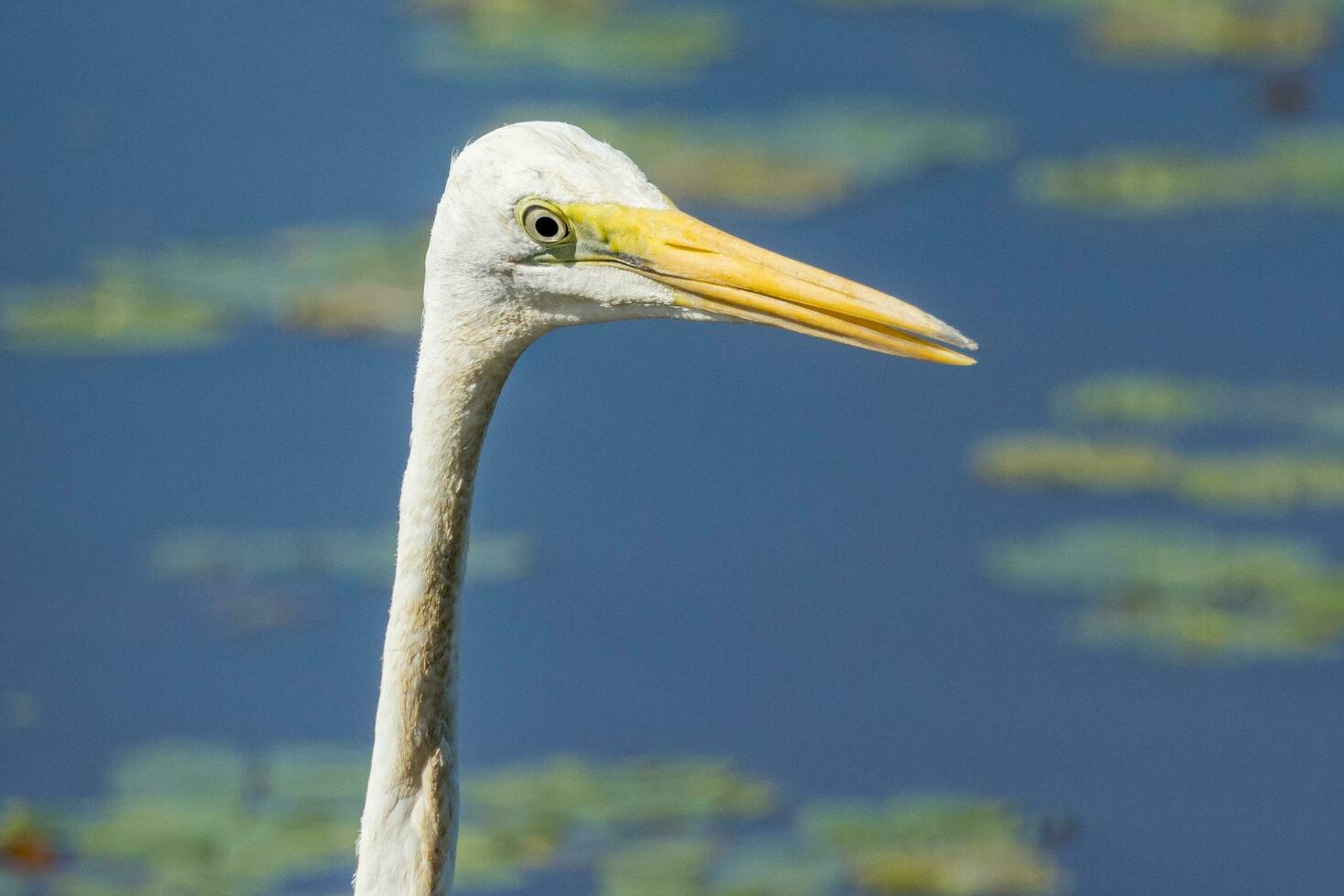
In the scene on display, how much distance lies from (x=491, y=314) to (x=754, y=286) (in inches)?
14.5

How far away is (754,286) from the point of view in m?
2.76

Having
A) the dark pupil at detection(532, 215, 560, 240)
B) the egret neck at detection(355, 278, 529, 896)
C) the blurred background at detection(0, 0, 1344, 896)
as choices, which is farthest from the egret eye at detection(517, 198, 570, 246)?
the blurred background at detection(0, 0, 1344, 896)

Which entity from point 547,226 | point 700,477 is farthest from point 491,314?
point 700,477

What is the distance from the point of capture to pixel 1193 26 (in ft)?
29.2

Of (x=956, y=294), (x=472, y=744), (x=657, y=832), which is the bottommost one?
(x=657, y=832)

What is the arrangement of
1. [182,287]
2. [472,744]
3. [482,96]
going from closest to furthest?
1. [472,744]
2. [182,287]
3. [482,96]

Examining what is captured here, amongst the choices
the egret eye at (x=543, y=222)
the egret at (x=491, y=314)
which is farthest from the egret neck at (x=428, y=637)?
the egret eye at (x=543, y=222)

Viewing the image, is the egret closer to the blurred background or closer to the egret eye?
the egret eye

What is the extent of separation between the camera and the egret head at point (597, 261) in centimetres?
260

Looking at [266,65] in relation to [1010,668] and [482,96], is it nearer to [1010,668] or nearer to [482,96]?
[482,96]

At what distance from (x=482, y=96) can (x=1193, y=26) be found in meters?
3.24

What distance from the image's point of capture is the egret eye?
8.54ft

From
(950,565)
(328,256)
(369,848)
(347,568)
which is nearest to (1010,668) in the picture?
(950,565)

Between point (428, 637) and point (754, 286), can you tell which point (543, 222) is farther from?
point (428, 637)
